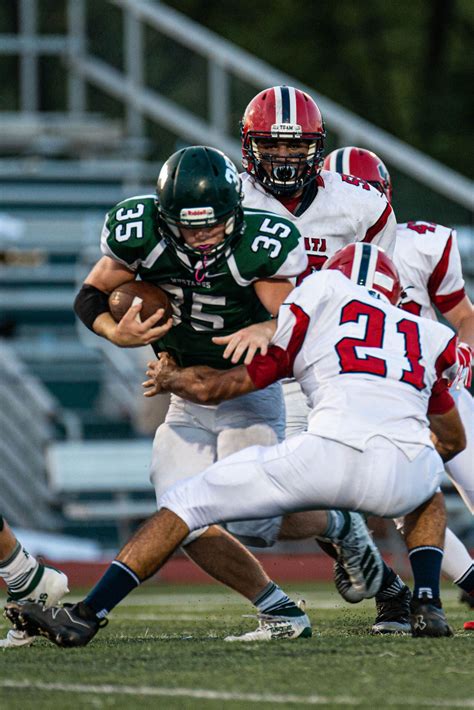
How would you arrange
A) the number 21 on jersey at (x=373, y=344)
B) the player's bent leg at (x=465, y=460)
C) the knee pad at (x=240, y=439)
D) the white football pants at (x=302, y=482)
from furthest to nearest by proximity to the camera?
the player's bent leg at (x=465, y=460)
the knee pad at (x=240, y=439)
the number 21 on jersey at (x=373, y=344)
the white football pants at (x=302, y=482)

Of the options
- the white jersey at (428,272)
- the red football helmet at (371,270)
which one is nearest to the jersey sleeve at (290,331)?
the red football helmet at (371,270)

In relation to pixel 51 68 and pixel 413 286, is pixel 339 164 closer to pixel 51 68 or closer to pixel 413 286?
pixel 413 286

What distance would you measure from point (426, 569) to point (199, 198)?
1.31m

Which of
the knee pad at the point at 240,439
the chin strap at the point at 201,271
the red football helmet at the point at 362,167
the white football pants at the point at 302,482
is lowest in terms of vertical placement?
the knee pad at the point at 240,439

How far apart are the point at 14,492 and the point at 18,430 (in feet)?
1.63

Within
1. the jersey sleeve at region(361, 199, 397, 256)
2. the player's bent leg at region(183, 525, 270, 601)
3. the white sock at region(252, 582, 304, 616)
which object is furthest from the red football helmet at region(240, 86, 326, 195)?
the white sock at region(252, 582, 304, 616)

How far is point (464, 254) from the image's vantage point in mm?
12891

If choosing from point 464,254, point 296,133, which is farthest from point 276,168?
point 464,254

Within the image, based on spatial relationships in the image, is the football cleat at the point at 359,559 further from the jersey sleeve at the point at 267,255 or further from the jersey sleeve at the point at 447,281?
the jersey sleeve at the point at 447,281

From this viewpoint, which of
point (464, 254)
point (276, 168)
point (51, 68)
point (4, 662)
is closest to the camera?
point (4, 662)

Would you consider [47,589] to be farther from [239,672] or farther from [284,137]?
[284,137]

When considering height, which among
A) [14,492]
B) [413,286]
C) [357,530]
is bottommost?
[14,492]

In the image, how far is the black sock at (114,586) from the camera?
14.1 feet

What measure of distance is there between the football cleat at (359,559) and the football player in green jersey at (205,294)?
0.84ft
